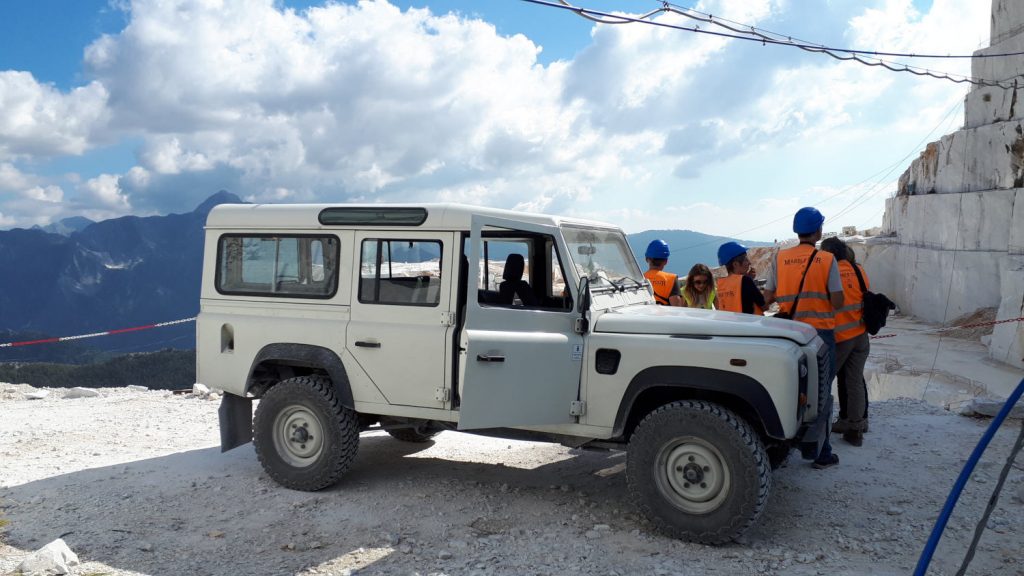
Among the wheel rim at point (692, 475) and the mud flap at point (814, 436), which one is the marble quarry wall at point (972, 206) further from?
the wheel rim at point (692, 475)

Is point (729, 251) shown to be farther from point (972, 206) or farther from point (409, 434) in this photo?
point (972, 206)

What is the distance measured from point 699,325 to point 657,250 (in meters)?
2.16

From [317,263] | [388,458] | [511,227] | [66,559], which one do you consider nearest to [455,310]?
[511,227]

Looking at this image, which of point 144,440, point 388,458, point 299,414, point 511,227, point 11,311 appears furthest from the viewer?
point 11,311

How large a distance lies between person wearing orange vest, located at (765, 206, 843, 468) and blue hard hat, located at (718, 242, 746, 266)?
402 millimetres

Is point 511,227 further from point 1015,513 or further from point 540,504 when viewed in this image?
point 1015,513

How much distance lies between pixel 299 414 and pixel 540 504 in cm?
192

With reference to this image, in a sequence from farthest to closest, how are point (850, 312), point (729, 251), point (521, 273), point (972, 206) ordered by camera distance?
point (972, 206), point (729, 251), point (850, 312), point (521, 273)

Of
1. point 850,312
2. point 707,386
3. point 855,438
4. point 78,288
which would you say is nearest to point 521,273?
point 707,386

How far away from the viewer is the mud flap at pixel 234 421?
581 centimetres

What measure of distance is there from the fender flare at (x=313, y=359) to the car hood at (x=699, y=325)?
1861 mm

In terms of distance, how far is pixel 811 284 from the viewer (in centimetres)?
571

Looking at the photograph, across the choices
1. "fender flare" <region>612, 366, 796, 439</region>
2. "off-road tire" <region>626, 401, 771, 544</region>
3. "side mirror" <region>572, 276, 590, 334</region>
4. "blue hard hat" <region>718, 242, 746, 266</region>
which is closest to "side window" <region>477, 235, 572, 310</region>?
"side mirror" <region>572, 276, 590, 334</region>

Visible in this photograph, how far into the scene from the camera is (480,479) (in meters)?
5.82
